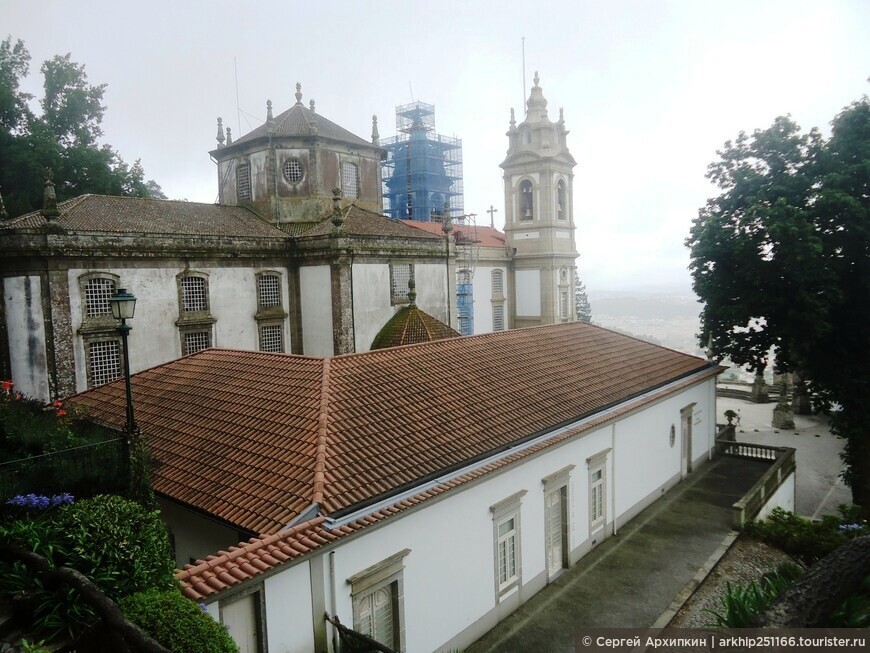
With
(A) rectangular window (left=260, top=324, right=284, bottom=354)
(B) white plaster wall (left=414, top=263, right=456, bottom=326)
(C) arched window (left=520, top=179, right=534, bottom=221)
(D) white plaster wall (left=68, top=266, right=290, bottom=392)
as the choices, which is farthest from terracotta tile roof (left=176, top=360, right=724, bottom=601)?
(C) arched window (left=520, top=179, right=534, bottom=221)

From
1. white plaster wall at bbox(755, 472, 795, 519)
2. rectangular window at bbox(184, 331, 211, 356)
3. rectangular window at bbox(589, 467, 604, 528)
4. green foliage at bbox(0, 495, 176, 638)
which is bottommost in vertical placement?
white plaster wall at bbox(755, 472, 795, 519)

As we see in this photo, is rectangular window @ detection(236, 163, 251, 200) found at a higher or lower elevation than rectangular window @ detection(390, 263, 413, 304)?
higher

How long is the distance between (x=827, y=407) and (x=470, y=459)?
49.7ft

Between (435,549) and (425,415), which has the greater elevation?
(425,415)

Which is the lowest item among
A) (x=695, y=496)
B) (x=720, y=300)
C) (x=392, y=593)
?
(x=695, y=496)

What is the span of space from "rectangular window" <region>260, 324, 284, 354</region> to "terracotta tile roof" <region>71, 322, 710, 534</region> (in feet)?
26.7

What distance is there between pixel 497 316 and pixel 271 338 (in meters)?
22.2

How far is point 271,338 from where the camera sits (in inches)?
931

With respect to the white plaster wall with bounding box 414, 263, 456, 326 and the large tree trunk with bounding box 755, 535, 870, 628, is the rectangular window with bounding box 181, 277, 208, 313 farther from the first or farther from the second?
the large tree trunk with bounding box 755, 535, 870, 628

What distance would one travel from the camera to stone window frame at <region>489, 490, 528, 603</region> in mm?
10586

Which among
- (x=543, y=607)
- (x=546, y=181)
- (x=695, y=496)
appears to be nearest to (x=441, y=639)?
(x=543, y=607)

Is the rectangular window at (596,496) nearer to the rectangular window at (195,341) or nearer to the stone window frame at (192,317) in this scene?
the rectangular window at (195,341)

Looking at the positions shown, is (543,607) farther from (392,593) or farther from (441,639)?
(392,593)

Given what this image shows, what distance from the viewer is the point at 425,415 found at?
1112 cm
